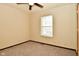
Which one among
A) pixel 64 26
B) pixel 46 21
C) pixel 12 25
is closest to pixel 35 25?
pixel 46 21

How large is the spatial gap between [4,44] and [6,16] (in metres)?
1.09

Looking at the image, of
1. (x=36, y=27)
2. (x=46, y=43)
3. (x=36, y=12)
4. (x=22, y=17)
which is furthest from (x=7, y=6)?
(x=46, y=43)

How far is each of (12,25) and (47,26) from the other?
1558 millimetres

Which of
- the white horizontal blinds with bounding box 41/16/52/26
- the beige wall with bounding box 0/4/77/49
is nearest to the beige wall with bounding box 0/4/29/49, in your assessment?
the beige wall with bounding box 0/4/77/49

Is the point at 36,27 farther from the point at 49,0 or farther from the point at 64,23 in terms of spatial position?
the point at 49,0

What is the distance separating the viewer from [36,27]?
4.43 m

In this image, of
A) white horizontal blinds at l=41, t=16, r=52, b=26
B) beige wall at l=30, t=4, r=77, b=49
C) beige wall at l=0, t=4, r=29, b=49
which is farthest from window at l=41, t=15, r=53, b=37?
beige wall at l=0, t=4, r=29, b=49

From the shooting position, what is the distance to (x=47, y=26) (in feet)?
12.9

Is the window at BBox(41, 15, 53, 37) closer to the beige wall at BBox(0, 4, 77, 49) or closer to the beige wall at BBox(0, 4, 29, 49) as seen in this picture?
the beige wall at BBox(0, 4, 77, 49)

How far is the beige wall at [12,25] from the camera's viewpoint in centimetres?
318

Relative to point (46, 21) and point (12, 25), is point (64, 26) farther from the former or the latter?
point (12, 25)

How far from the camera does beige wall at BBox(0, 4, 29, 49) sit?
3.18 meters

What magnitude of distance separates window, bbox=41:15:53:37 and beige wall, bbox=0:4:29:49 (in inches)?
34.4

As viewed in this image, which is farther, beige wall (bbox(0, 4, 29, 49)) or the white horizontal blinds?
the white horizontal blinds
